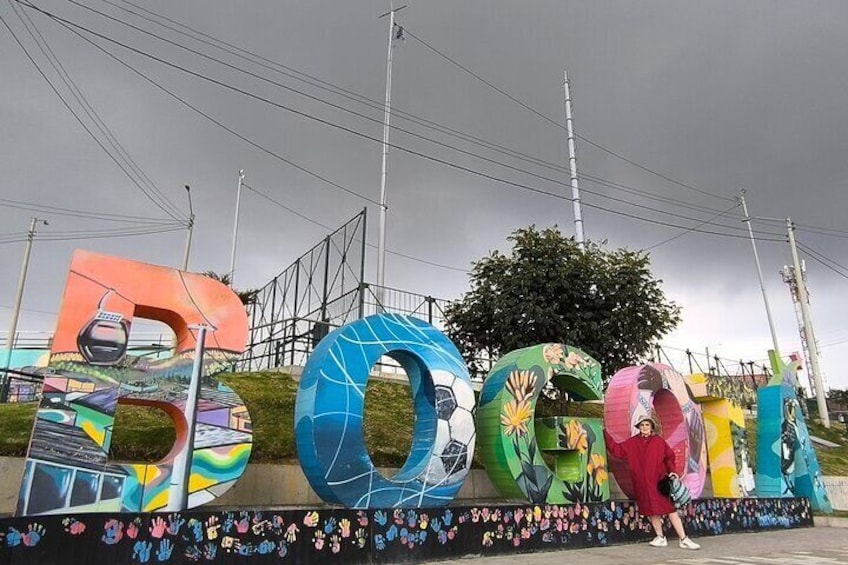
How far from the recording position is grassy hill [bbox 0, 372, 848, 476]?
9.03 meters

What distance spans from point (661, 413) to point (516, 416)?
13.5 feet

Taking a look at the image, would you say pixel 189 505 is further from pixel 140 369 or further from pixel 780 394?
pixel 780 394

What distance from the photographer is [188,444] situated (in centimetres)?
659

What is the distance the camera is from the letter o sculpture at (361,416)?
22.9 ft

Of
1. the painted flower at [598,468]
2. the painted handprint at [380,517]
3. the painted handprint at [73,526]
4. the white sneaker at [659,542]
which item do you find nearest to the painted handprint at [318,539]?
the painted handprint at [380,517]

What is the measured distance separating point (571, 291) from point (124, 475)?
1082cm

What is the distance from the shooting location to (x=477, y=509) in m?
7.51

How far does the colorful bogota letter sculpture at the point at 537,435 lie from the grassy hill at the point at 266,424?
277 centimetres

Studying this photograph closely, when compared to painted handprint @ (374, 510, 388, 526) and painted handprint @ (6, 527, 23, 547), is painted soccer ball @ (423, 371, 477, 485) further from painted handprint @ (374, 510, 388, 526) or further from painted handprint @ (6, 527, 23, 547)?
painted handprint @ (6, 527, 23, 547)

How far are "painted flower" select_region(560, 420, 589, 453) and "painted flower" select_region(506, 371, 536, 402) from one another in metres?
0.95

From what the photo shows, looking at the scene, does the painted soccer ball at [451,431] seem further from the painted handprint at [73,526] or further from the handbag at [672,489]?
the painted handprint at [73,526]

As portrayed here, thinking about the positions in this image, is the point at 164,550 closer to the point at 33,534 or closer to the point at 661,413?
the point at 33,534

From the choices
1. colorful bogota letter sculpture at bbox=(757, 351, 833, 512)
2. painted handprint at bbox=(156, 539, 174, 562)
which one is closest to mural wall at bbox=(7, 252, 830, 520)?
painted handprint at bbox=(156, 539, 174, 562)

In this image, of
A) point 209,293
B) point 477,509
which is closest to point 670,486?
point 477,509
